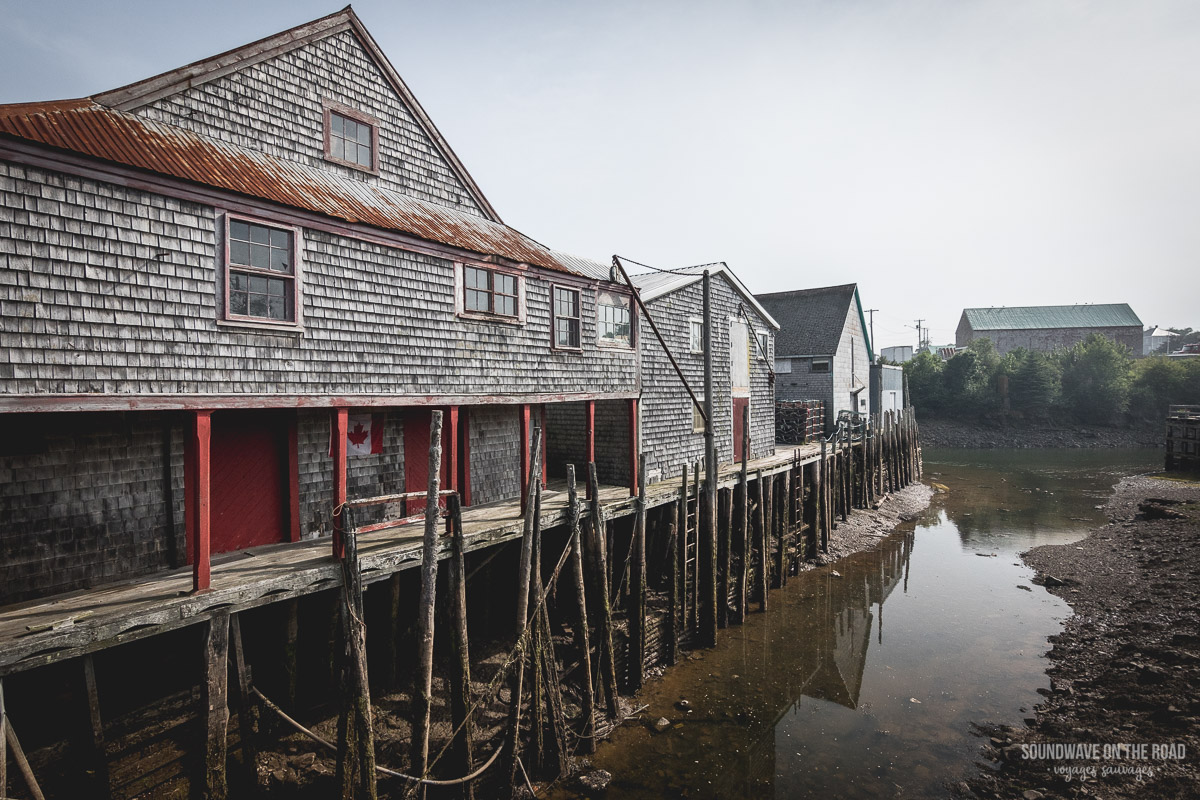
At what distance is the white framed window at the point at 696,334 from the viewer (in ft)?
61.4

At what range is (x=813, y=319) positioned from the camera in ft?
115

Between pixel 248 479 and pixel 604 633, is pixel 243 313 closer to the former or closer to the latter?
pixel 248 479

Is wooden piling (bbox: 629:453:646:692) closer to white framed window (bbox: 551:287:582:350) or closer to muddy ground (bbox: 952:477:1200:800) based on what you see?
white framed window (bbox: 551:287:582:350)

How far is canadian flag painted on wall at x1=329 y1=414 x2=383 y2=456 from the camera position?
10961mm

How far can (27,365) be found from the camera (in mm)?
6215

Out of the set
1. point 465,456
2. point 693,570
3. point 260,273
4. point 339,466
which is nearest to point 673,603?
point 693,570

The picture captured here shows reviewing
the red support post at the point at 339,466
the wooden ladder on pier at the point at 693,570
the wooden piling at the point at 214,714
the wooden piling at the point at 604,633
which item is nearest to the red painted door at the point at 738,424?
the wooden ladder on pier at the point at 693,570

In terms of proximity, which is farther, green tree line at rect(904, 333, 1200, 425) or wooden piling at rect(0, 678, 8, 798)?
green tree line at rect(904, 333, 1200, 425)

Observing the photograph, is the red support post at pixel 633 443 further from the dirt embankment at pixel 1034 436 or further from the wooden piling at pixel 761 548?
the dirt embankment at pixel 1034 436

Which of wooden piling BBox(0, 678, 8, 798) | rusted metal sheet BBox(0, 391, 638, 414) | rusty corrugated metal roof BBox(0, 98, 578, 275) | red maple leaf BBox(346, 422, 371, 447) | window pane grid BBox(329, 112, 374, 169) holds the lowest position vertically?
wooden piling BBox(0, 678, 8, 798)

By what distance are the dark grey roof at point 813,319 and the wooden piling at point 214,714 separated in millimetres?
31131

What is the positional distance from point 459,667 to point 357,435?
16.7 ft

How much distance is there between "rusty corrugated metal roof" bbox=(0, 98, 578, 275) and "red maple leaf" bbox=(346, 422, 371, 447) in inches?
150

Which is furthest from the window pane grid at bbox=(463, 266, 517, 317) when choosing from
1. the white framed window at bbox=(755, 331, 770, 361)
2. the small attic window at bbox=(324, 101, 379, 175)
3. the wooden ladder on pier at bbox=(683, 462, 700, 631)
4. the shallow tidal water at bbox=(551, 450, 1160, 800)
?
the white framed window at bbox=(755, 331, 770, 361)
